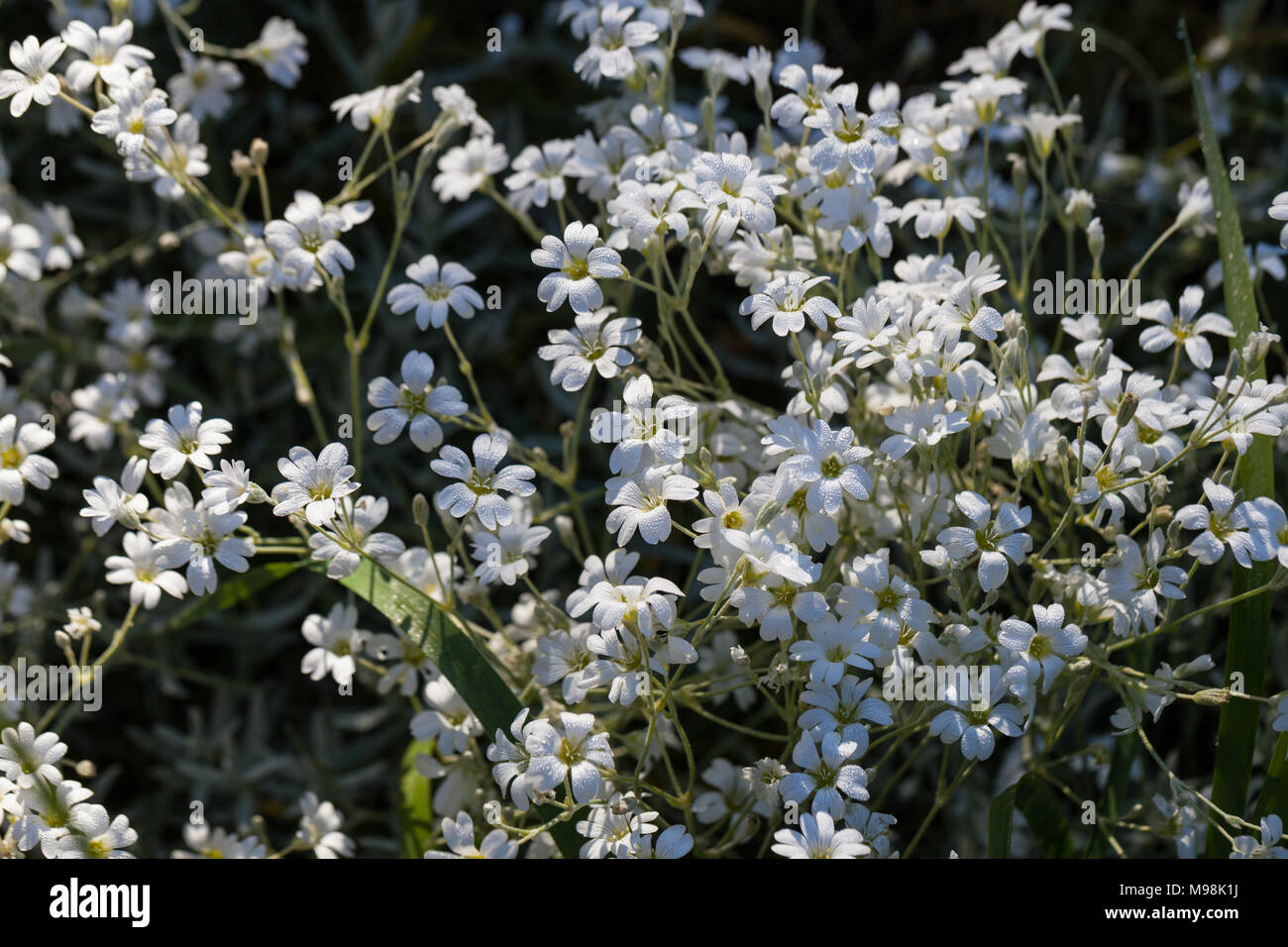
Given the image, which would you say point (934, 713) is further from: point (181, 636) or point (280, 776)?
point (181, 636)

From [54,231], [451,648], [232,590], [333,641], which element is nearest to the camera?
[451,648]

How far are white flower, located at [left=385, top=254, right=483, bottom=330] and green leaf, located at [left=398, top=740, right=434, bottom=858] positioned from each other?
2.13 feet

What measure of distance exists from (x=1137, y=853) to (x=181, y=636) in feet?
5.85

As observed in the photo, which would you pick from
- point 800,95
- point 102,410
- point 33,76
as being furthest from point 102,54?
point 800,95

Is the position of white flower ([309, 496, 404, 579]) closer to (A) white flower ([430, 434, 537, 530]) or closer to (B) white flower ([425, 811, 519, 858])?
(A) white flower ([430, 434, 537, 530])

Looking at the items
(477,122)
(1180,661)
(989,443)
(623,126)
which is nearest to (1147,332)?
(989,443)

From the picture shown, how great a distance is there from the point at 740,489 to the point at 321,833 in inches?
31.9

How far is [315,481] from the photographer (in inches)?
56.9

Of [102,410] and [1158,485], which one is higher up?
[102,410]

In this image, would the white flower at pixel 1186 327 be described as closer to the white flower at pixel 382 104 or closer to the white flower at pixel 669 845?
the white flower at pixel 669 845

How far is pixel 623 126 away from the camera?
173 cm

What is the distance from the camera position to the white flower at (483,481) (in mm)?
1409

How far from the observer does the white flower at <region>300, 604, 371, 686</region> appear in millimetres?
1618

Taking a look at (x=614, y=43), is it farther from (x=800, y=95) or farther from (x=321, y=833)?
(x=321, y=833)
